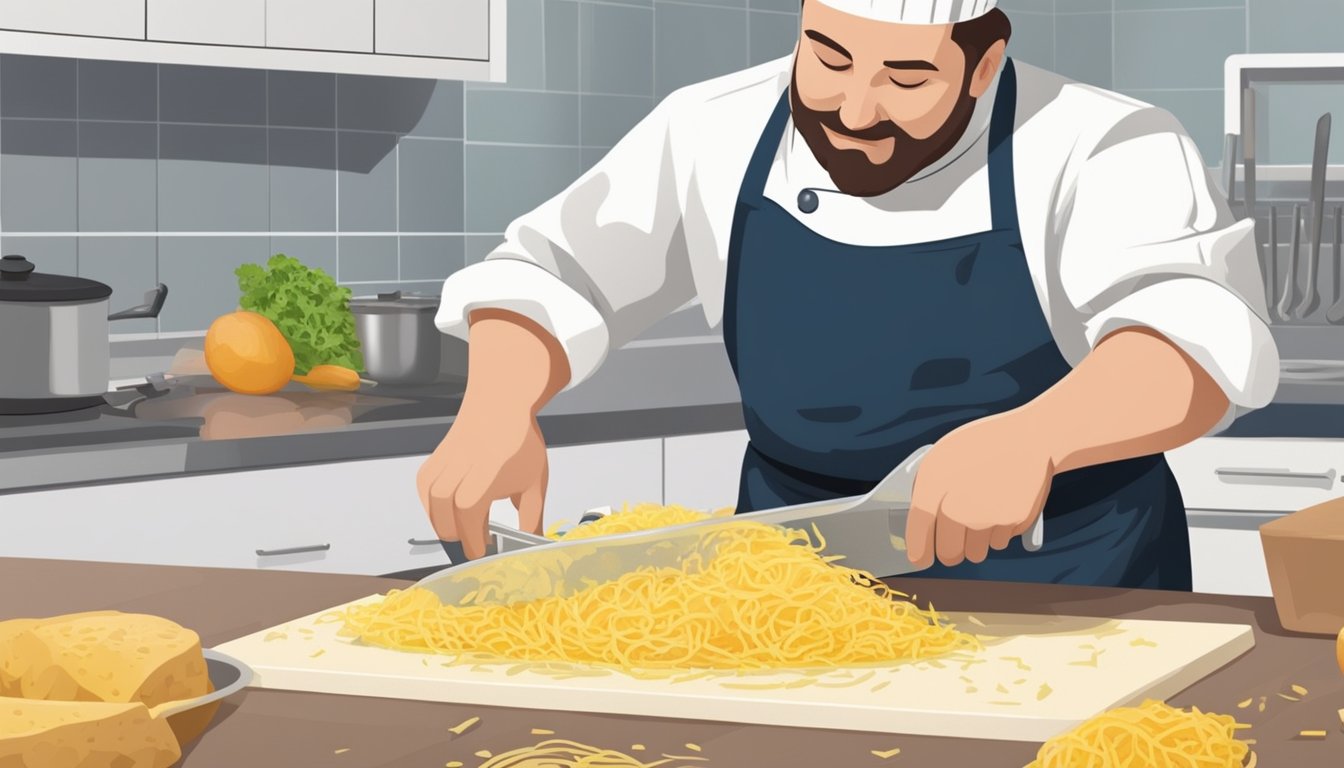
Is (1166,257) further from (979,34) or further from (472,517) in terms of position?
(472,517)

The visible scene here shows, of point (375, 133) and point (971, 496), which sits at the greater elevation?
point (375, 133)

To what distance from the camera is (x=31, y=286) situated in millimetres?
2229

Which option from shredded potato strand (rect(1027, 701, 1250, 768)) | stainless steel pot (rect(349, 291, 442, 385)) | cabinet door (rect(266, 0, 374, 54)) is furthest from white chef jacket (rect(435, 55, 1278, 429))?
cabinet door (rect(266, 0, 374, 54))

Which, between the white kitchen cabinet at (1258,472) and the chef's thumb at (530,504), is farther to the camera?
the white kitchen cabinet at (1258,472)

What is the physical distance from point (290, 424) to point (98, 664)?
4.51ft

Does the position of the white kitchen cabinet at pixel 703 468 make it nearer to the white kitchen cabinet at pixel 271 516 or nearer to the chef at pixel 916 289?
the white kitchen cabinet at pixel 271 516

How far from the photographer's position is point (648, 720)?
101 cm

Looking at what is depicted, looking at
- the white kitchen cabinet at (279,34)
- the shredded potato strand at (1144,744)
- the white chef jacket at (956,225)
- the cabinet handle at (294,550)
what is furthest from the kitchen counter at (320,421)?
the shredded potato strand at (1144,744)

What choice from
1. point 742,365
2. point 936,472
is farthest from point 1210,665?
point 742,365

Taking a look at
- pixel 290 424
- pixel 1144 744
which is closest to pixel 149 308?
pixel 290 424

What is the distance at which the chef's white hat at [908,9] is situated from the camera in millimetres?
1326

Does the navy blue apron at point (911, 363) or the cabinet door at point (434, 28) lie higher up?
the cabinet door at point (434, 28)

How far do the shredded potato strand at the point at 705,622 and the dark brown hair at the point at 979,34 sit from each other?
17.5 inches

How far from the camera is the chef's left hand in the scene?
1.16 meters
